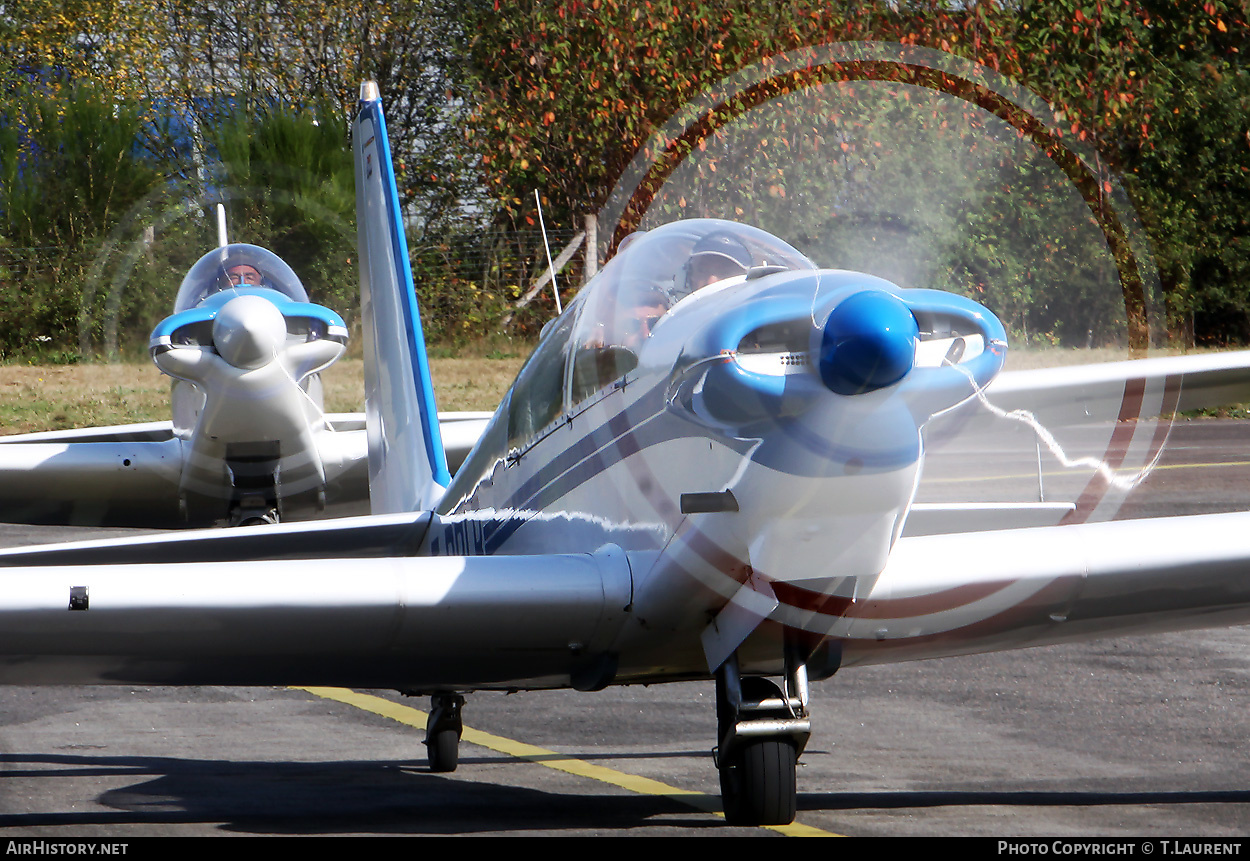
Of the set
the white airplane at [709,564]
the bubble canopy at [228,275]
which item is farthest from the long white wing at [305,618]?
the bubble canopy at [228,275]

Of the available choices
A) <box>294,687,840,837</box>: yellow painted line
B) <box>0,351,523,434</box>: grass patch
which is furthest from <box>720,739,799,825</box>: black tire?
<box>0,351,523,434</box>: grass patch

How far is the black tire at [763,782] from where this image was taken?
15.2ft

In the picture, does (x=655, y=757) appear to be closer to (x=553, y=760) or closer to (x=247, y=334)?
(x=553, y=760)

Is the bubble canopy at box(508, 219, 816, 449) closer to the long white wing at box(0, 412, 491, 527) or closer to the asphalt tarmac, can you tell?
the asphalt tarmac

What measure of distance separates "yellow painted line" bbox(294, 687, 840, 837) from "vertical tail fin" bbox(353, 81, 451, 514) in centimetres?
115

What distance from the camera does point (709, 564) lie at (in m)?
4.55

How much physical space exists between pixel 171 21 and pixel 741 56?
27.4 metres

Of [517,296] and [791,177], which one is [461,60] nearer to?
[517,296]

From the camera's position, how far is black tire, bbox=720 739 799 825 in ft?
15.2

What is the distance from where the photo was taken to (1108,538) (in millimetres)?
5070

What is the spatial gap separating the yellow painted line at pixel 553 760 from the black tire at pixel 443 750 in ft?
1.32

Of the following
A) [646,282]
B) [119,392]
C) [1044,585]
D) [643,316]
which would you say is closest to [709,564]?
[643,316]

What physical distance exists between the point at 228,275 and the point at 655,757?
20.2 ft

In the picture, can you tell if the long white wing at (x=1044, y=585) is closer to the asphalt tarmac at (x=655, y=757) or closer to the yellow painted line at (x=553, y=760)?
the asphalt tarmac at (x=655, y=757)
